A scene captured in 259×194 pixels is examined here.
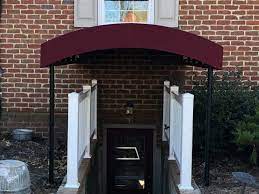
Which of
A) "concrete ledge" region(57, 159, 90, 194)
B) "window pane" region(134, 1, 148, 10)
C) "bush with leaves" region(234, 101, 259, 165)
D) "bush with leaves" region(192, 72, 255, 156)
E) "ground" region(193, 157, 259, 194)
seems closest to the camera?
"concrete ledge" region(57, 159, 90, 194)

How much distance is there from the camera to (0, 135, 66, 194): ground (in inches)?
219

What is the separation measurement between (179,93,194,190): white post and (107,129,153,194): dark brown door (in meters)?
3.40

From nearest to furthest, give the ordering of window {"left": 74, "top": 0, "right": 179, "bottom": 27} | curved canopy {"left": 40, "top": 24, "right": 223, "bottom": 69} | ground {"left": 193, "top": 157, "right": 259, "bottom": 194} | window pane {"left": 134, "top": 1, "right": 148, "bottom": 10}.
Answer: curved canopy {"left": 40, "top": 24, "right": 223, "bottom": 69}, ground {"left": 193, "top": 157, "right": 259, "bottom": 194}, window {"left": 74, "top": 0, "right": 179, "bottom": 27}, window pane {"left": 134, "top": 1, "right": 148, "bottom": 10}

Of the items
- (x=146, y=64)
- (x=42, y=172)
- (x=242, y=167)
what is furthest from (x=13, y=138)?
(x=242, y=167)

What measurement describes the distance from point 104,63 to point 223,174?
296 centimetres

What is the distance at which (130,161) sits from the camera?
893cm

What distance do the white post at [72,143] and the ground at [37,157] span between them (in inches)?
17.1

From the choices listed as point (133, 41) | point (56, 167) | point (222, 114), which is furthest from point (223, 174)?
point (133, 41)

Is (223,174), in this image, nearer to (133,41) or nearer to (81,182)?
(81,182)

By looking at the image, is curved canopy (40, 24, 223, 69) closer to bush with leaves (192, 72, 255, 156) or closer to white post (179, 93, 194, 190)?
white post (179, 93, 194, 190)

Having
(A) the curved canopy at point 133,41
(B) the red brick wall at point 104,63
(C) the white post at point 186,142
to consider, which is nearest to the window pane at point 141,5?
(B) the red brick wall at point 104,63

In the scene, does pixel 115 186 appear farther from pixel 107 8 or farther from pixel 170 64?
pixel 107 8

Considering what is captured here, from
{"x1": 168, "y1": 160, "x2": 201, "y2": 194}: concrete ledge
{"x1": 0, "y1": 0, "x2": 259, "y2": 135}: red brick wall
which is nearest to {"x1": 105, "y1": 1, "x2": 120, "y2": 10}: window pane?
{"x1": 0, "y1": 0, "x2": 259, "y2": 135}: red brick wall

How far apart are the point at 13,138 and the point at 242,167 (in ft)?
12.0
